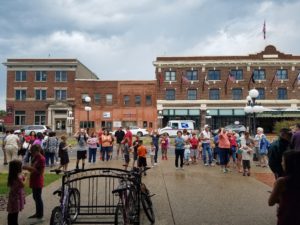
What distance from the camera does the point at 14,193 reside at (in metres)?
6.92

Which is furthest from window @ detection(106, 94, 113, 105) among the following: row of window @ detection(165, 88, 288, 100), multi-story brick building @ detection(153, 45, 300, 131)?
row of window @ detection(165, 88, 288, 100)

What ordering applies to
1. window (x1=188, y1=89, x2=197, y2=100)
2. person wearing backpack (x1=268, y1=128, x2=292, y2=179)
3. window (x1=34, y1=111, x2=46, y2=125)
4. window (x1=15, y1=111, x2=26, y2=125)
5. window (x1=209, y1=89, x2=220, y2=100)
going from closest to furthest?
1. person wearing backpack (x1=268, y1=128, x2=292, y2=179)
2. window (x1=209, y1=89, x2=220, y2=100)
3. window (x1=188, y1=89, x2=197, y2=100)
4. window (x1=34, y1=111, x2=46, y2=125)
5. window (x1=15, y1=111, x2=26, y2=125)

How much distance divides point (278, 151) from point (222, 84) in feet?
160

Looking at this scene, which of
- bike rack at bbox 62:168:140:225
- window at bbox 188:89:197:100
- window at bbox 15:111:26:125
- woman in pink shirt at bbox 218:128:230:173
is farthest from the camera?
window at bbox 15:111:26:125

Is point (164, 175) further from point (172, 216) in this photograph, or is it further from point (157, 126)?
point (157, 126)

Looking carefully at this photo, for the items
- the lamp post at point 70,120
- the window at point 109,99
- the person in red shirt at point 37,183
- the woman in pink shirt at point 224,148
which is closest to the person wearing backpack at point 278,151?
the person in red shirt at point 37,183

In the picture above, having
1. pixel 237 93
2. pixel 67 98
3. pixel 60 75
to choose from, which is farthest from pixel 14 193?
pixel 60 75

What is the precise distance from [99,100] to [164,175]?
145 feet

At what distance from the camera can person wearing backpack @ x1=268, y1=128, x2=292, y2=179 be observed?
27.9 feet

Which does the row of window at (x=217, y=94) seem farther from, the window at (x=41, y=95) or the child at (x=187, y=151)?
the child at (x=187, y=151)

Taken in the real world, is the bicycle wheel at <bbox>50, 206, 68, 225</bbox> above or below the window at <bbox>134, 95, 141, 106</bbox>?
below

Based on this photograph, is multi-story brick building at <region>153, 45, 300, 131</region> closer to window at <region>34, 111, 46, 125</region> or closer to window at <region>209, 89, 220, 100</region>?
window at <region>209, 89, 220, 100</region>

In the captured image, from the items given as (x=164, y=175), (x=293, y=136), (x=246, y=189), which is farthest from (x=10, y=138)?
(x=293, y=136)

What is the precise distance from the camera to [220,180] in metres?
14.0
